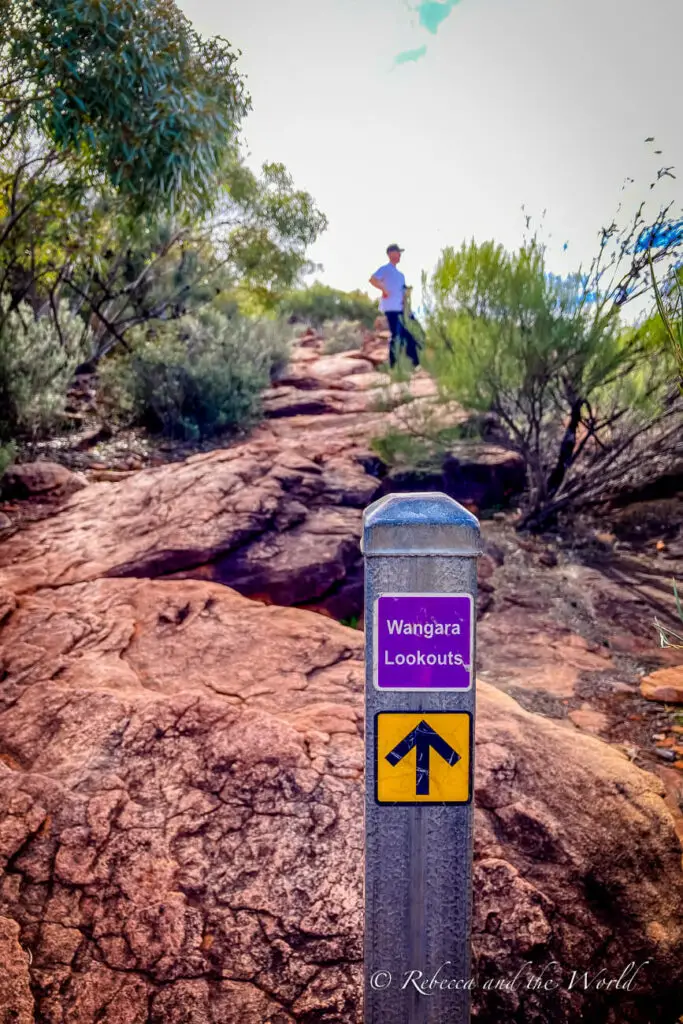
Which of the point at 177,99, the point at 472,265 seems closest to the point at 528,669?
the point at 472,265

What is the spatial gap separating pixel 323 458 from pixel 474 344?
5.70ft

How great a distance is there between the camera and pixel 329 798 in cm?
208

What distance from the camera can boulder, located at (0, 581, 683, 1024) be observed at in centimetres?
164

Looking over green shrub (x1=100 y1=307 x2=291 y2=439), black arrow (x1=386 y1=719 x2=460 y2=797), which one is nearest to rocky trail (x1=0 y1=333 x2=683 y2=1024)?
black arrow (x1=386 y1=719 x2=460 y2=797)

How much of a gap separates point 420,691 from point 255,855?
1.11 meters

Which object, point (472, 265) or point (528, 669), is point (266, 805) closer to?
point (528, 669)

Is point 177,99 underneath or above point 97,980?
above

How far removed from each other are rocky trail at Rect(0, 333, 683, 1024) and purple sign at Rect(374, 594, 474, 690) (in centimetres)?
103

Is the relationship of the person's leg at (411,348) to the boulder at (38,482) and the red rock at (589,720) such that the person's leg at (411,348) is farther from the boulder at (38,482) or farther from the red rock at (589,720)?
the red rock at (589,720)

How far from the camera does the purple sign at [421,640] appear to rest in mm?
1122

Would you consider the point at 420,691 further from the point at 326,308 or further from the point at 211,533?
the point at 326,308

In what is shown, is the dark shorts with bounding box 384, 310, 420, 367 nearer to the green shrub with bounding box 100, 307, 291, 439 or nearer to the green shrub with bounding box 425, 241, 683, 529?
the green shrub with bounding box 100, 307, 291, 439

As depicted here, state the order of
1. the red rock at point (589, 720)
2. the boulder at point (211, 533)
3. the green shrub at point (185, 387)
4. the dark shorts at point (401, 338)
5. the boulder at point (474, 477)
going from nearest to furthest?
1. the red rock at point (589, 720)
2. the boulder at point (211, 533)
3. the boulder at point (474, 477)
4. the green shrub at point (185, 387)
5. the dark shorts at point (401, 338)

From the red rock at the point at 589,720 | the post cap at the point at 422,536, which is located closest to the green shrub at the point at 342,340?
the red rock at the point at 589,720
